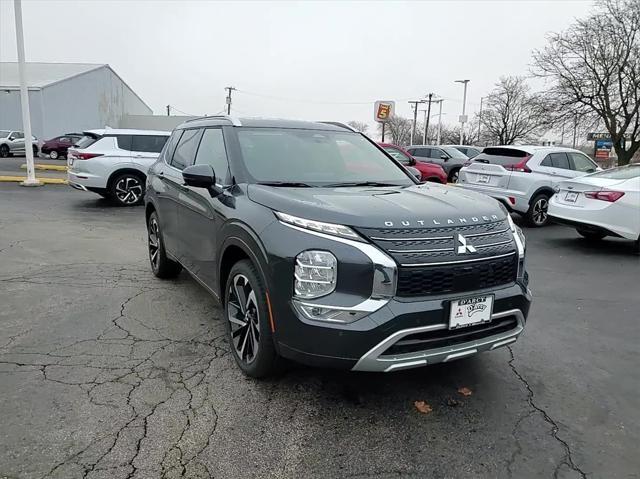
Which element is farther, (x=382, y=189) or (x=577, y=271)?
(x=577, y=271)

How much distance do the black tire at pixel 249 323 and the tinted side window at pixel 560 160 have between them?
9165 mm

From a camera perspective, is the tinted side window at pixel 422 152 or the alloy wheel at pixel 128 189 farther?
the tinted side window at pixel 422 152

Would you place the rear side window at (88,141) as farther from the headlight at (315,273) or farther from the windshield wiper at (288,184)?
the headlight at (315,273)

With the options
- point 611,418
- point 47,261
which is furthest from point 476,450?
point 47,261

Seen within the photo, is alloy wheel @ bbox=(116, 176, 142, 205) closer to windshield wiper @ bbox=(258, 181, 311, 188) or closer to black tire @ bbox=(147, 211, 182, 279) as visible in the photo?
black tire @ bbox=(147, 211, 182, 279)

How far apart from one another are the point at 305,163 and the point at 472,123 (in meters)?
71.2

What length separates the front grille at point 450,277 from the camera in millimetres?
2691

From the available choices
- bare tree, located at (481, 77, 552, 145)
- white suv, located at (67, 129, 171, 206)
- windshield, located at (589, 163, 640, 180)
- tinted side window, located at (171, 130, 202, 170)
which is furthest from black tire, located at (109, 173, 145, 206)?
bare tree, located at (481, 77, 552, 145)

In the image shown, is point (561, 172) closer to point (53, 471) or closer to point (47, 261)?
point (47, 261)

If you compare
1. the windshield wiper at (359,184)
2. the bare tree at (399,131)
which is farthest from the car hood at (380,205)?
the bare tree at (399,131)

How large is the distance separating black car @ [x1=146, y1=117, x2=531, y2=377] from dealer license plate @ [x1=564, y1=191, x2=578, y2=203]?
5.16 m

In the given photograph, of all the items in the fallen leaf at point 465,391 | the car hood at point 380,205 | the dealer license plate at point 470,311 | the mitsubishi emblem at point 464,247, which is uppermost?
the car hood at point 380,205

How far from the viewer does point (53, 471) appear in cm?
236

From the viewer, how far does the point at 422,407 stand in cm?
307
